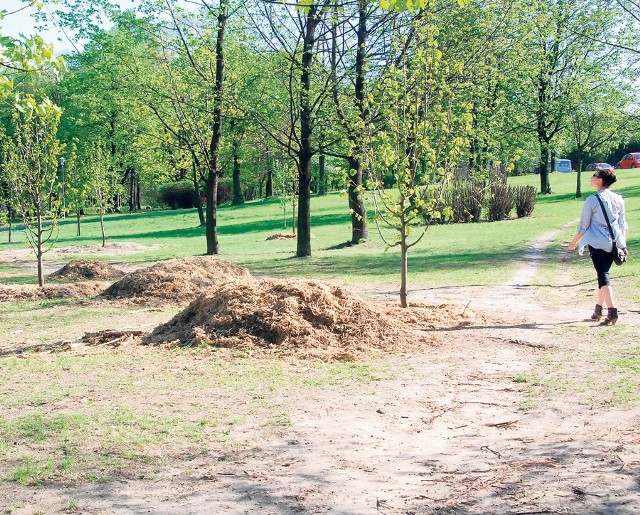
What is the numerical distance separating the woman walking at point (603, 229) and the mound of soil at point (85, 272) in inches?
474

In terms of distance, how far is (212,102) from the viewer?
2348 centimetres

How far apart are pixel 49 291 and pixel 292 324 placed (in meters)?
8.12

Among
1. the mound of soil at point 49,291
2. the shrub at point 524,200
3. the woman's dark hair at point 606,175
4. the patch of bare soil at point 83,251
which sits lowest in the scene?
the patch of bare soil at point 83,251

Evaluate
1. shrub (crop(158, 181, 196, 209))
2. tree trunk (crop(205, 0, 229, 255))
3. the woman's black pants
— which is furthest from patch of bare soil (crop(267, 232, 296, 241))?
shrub (crop(158, 181, 196, 209))

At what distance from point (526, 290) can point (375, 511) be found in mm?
10215

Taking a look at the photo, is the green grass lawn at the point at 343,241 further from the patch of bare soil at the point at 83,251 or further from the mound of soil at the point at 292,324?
the mound of soil at the point at 292,324

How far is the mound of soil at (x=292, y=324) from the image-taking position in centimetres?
901

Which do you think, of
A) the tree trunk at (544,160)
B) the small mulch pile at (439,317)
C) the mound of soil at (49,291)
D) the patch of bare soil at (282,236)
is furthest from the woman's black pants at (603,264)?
the tree trunk at (544,160)

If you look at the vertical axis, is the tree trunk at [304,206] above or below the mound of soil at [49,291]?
above

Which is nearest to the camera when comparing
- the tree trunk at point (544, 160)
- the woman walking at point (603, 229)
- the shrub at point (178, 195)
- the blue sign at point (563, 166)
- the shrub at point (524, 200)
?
the woman walking at point (603, 229)

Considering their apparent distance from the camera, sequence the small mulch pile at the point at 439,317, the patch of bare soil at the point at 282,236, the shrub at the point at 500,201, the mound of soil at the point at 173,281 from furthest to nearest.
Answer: the shrub at the point at 500,201, the patch of bare soil at the point at 282,236, the mound of soil at the point at 173,281, the small mulch pile at the point at 439,317

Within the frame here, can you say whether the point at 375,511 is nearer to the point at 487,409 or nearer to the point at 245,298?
the point at 487,409

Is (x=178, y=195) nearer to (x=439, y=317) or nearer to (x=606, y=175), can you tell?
(x=439, y=317)

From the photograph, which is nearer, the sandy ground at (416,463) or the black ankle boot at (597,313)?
the sandy ground at (416,463)
